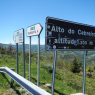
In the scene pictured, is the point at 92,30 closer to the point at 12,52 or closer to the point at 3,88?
the point at 3,88

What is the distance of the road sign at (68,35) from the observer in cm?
375

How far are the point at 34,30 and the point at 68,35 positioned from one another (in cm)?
135

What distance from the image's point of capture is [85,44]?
4738mm

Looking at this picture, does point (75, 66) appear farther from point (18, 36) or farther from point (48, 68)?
point (18, 36)

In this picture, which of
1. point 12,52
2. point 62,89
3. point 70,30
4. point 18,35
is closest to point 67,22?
point 70,30

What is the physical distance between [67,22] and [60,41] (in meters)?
0.82

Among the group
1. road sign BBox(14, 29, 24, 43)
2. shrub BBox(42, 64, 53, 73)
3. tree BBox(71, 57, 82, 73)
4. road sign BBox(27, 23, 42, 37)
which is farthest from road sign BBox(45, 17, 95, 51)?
tree BBox(71, 57, 82, 73)

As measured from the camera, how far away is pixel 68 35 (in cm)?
418

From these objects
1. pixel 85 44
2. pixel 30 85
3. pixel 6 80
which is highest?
pixel 85 44

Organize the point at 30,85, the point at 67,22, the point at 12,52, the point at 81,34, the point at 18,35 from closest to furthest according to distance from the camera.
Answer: the point at 30,85, the point at 67,22, the point at 81,34, the point at 18,35, the point at 12,52

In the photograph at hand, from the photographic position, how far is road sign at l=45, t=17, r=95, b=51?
12.3ft

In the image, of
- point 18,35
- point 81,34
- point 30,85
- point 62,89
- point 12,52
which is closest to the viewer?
point 30,85

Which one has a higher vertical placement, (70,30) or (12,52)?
(70,30)

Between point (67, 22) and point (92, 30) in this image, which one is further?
point (92, 30)
